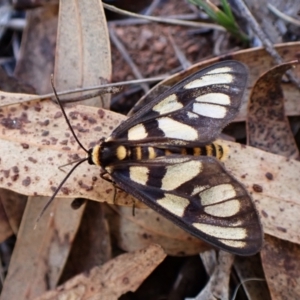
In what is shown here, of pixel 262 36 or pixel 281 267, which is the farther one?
pixel 262 36

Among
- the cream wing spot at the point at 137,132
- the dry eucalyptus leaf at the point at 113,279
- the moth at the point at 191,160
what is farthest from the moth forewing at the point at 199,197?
the dry eucalyptus leaf at the point at 113,279

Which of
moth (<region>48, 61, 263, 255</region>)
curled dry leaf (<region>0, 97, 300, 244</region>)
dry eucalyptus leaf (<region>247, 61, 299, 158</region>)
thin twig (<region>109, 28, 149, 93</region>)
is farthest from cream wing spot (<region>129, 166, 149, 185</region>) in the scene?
thin twig (<region>109, 28, 149, 93</region>)

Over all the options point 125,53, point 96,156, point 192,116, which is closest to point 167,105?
point 192,116

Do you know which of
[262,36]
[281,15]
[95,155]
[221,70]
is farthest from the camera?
[281,15]

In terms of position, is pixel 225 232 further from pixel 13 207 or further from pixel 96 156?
pixel 13 207

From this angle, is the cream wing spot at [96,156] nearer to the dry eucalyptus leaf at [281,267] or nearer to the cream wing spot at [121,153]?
the cream wing spot at [121,153]

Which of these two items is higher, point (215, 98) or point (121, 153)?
point (215, 98)
